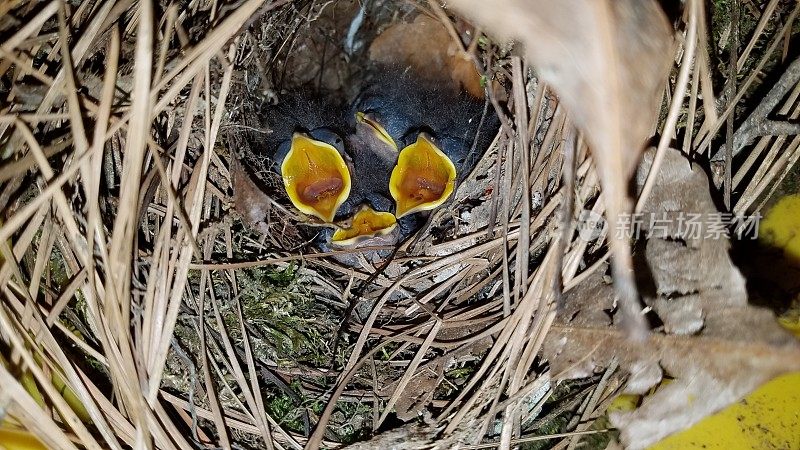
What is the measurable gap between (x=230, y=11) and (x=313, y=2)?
415 millimetres

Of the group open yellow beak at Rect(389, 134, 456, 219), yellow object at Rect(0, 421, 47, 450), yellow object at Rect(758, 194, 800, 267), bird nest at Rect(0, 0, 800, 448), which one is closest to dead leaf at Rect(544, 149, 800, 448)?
bird nest at Rect(0, 0, 800, 448)

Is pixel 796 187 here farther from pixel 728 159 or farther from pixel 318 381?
pixel 318 381

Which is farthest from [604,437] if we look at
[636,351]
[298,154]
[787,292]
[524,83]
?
[298,154]

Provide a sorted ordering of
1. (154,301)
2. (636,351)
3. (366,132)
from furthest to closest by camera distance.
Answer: (366,132) < (154,301) < (636,351)

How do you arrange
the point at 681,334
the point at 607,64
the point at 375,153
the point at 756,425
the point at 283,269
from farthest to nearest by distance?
the point at 375,153, the point at 283,269, the point at 756,425, the point at 681,334, the point at 607,64

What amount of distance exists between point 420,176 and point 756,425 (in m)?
0.87

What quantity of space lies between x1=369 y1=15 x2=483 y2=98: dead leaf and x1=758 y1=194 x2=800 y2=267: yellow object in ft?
2.31

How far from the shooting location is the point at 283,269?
4.44ft

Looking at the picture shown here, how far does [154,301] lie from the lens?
1.13m

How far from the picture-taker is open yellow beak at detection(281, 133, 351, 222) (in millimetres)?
1377

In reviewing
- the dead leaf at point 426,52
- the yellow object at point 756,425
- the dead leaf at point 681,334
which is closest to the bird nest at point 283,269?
the dead leaf at point 681,334

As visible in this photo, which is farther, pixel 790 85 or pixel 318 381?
pixel 318 381

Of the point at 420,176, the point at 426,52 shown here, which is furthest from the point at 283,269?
the point at 426,52

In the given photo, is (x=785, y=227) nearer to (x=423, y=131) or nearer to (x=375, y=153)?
(x=423, y=131)
